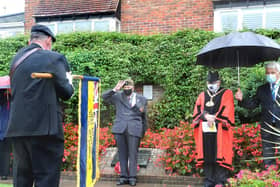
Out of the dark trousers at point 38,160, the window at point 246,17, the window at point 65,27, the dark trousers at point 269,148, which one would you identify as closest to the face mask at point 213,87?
the dark trousers at point 269,148

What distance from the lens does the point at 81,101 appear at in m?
4.01

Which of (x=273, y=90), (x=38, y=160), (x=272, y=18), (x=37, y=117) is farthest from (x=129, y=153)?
(x=272, y=18)

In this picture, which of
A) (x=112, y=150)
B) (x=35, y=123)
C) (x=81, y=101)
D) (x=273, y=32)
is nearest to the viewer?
(x=35, y=123)

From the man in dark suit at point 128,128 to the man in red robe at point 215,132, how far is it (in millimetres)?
1103

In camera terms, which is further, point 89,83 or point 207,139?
point 207,139

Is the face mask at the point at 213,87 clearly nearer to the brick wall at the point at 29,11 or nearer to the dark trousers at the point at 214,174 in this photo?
the dark trousers at the point at 214,174

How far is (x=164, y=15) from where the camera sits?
10.4 meters

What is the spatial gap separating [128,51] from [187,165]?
428cm

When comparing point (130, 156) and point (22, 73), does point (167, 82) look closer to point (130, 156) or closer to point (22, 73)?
point (130, 156)

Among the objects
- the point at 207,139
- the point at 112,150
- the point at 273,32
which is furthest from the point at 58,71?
the point at 273,32

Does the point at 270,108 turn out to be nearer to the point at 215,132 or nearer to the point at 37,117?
the point at 215,132

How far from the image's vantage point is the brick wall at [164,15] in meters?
10.1

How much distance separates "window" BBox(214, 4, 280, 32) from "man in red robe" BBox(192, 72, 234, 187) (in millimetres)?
4917

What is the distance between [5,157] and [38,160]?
3.35 meters
